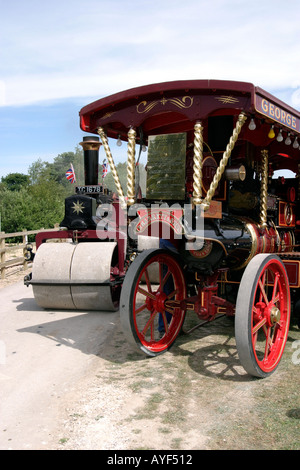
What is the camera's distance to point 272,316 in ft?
12.6

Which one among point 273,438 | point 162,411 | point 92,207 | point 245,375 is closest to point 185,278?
point 245,375

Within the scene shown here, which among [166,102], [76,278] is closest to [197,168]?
[166,102]

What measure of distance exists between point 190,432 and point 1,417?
4.18 feet

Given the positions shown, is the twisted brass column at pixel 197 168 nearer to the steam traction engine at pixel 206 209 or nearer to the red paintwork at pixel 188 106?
the steam traction engine at pixel 206 209

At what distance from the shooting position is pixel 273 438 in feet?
8.77

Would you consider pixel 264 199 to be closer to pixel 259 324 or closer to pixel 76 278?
pixel 259 324

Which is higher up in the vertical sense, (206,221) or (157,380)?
(206,221)

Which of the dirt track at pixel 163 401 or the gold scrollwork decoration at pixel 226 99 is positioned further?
the gold scrollwork decoration at pixel 226 99

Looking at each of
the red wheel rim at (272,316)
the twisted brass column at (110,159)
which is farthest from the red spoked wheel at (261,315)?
the twisted brass column at (110,159)

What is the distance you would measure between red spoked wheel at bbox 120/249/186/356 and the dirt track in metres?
0.17

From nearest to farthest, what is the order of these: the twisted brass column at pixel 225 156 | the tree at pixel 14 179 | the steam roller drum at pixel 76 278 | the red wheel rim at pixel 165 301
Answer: the twisted brass column at pixel 225 156 → the red wheel rim at pixel 165 301 → the steam roller drum at pixel 76 278 → the tree at pixel 14 179

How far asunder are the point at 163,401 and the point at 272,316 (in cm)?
123

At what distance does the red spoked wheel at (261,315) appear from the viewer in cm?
338
